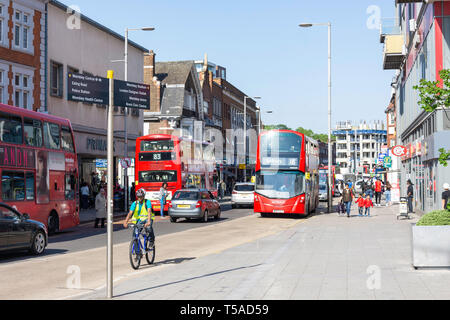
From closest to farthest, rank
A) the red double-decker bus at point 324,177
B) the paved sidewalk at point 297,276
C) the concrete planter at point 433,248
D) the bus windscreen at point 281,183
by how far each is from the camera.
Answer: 1. the paved sidewalk at point 297,276
2. the concrete planter at point 433,248
3. the bus windscreen at point 281,183
4. the red double-decker bus at point 324,177

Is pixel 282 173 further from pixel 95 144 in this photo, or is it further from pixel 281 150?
pixel 95 144

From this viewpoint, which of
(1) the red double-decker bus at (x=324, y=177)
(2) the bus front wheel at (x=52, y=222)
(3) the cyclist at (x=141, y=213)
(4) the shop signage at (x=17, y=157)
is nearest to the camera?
(3) the cyclist at (x=141, y=213)

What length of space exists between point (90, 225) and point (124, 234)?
5187mm

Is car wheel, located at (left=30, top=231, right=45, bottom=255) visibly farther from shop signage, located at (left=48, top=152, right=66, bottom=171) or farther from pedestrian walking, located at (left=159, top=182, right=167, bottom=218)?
pedestrian walking, located at (left=159, top=182, right=167, bottom=218)

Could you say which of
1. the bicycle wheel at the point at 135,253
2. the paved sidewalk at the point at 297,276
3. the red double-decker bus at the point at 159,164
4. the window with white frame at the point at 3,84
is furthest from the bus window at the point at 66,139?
the bicycle wheel at the point at 135,253

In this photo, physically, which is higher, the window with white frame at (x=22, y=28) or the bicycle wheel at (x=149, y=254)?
the window with white frame at (x=22, y=28)

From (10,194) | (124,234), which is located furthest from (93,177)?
(10,194)

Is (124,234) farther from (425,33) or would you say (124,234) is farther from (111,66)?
(111,66)

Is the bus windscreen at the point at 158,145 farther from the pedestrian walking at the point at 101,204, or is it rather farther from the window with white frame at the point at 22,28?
the pedestrian walking at the point at 101,204

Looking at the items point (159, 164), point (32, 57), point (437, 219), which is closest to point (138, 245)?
point (437, 219)

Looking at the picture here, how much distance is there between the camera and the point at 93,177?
4384 centimetres

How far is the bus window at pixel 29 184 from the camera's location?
20.4 meters

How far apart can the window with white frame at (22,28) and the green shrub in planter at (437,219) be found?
82.2ft
